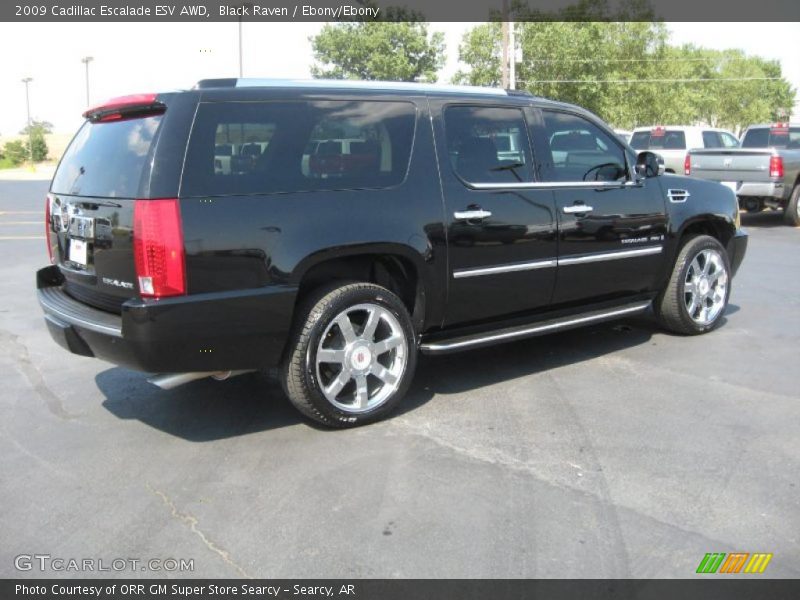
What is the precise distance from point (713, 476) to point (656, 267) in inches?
97.0

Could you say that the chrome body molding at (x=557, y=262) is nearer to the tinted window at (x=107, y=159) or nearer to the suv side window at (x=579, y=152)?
the suv side window at (x=579, y=152)

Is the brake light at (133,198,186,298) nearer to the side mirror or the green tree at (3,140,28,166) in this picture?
the side mirror

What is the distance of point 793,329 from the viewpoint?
261 inches

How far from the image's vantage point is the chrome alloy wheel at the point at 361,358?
4320mm

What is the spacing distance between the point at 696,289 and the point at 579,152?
→ 5.29 feet

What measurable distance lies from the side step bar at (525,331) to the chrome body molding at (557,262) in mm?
389

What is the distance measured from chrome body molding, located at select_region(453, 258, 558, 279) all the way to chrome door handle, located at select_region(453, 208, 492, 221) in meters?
0.31

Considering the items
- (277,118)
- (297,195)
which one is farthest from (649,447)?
(277,118)

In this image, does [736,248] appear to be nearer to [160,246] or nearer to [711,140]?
[160,246]

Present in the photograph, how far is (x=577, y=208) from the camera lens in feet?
17.3
